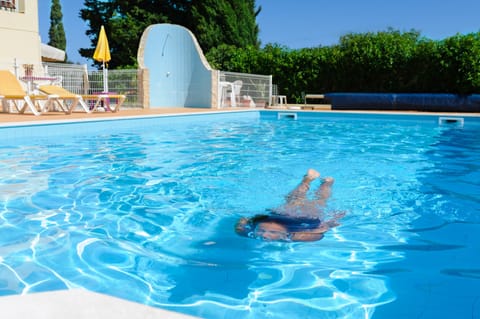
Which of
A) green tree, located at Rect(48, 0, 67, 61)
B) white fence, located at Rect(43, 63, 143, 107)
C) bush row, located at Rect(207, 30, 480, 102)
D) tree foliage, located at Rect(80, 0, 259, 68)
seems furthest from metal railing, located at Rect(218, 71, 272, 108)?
green tree, located at Rect(48, 0, 67, 61)

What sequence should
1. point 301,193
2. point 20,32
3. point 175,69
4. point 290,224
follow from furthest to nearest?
1. point 175,69
2. point 20,32
3. point 301,193
4. point 290,224

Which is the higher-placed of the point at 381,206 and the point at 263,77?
the point at 263,77

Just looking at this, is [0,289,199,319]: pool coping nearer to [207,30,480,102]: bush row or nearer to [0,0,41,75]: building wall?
[0,0,41,75]: building wall

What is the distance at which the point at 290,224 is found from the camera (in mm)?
3148

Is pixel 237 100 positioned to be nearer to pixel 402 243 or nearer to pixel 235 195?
pixel 235 195

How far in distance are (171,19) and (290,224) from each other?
25.7 meters

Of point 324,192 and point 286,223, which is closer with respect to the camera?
point 286,223

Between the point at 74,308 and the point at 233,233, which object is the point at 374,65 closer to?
the point at 233,233

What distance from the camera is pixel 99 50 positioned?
14.0 meters

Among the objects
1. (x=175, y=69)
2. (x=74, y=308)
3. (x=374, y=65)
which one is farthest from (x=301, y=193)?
(x=374, y=65)

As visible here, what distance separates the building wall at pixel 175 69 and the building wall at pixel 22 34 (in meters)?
3.75

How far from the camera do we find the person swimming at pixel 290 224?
3.04m

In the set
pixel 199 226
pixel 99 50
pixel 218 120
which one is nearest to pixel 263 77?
pixel 218 120

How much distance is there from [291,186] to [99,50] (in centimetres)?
1107
